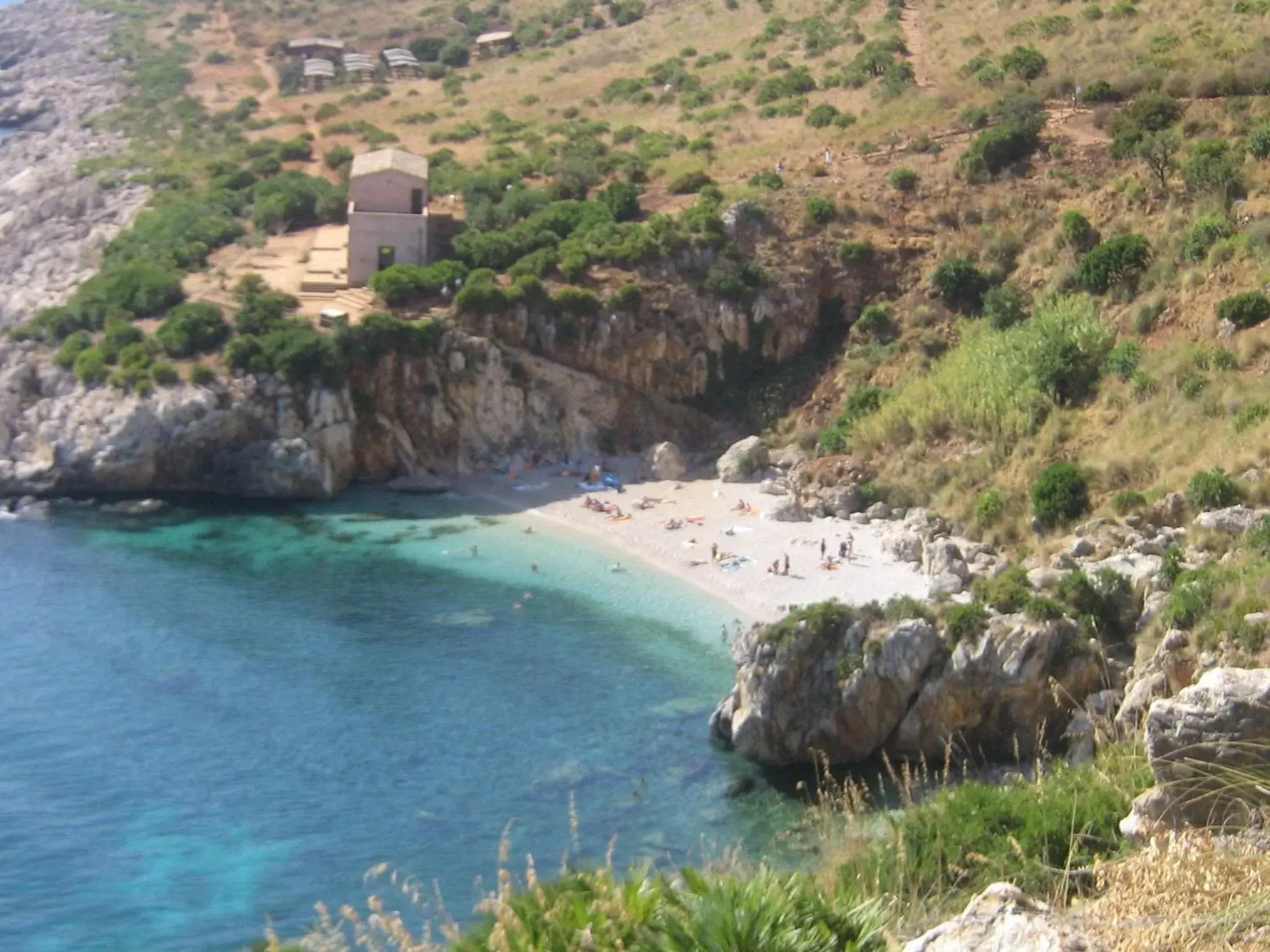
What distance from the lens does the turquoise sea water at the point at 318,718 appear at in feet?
87.5

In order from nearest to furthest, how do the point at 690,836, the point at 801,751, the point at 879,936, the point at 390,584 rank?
1. the point at 879,936
2. the point at 690,836
3. the point at 801,751
4. the point at 390,584

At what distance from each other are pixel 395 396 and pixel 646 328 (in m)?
9.15

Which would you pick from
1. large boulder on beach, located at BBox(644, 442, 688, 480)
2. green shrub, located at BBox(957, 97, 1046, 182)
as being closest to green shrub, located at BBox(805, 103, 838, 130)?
green shrub, located at BBox(957, 97, 1046, 182)

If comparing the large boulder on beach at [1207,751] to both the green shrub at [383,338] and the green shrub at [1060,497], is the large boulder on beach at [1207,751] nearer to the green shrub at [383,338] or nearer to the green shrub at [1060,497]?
the green shrub at [1060,497]

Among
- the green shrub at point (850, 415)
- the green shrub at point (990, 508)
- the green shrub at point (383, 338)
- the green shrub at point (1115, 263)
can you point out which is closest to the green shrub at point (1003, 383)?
the green shrub at point (850, 415)

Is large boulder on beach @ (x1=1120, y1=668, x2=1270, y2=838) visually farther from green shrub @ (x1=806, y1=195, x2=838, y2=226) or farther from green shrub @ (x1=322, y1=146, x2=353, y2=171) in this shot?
green shrub @ (x1=322, y1=146, x2=353, y2=171)

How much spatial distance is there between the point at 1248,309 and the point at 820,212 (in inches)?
678

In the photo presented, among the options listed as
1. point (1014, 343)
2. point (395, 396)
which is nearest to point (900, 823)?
point (1014, 343)

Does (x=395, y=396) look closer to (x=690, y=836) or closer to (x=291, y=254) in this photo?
(x=291, y=254)

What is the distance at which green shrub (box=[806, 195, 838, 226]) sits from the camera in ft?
182

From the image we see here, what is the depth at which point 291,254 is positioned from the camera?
59.9 metres

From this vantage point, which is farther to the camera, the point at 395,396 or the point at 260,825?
the point at 395,396

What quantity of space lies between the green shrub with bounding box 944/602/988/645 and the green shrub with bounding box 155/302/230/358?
101 ft

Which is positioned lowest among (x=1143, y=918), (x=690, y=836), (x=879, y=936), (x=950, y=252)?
(x=690, y=836)
